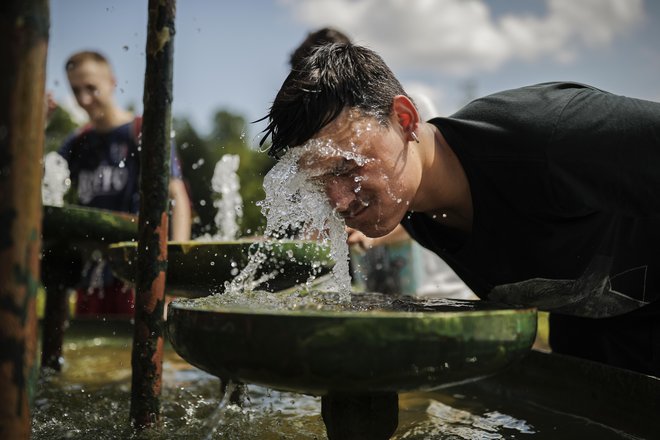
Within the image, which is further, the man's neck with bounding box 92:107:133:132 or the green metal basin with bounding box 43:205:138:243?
the man's neck with bounding box 92:107:133:132

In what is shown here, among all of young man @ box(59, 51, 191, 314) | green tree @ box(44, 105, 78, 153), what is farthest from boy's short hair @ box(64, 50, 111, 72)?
green tree @ box(44, 105, 78, 153)

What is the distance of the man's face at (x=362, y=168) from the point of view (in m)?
2.00

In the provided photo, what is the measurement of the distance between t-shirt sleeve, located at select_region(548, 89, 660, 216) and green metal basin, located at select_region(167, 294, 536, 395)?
1.92ft

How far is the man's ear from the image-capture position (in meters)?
2.14

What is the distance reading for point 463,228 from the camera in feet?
7.85

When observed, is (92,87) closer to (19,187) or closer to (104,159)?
(104,159)

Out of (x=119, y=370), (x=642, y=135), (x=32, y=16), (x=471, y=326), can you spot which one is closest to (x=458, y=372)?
(x=471, y=326)

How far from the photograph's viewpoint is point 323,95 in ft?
6.62

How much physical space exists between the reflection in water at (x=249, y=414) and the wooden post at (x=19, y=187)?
75 cm

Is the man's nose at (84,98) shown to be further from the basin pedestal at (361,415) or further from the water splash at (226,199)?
the basin pedestal at (361,415)

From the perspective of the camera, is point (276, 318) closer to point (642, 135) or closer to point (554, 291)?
point (642, 135)

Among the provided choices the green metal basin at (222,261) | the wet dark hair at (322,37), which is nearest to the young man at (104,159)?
the wet dark hair at (322,37)

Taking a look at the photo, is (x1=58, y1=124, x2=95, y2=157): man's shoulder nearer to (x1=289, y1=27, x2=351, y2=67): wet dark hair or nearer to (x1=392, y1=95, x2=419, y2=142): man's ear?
(x1=289, y1=27, x2=351, y2=67): wet dark hair

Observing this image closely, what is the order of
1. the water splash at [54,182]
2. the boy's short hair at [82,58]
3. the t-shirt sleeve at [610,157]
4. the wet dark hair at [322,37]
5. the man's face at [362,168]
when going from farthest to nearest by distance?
the water splash at [54,182] → the boy's short hair at [82,58] → the wet dark hair at [322,37] → the man's face at [362,168] → the t-shirt sleeve at [610,157]
